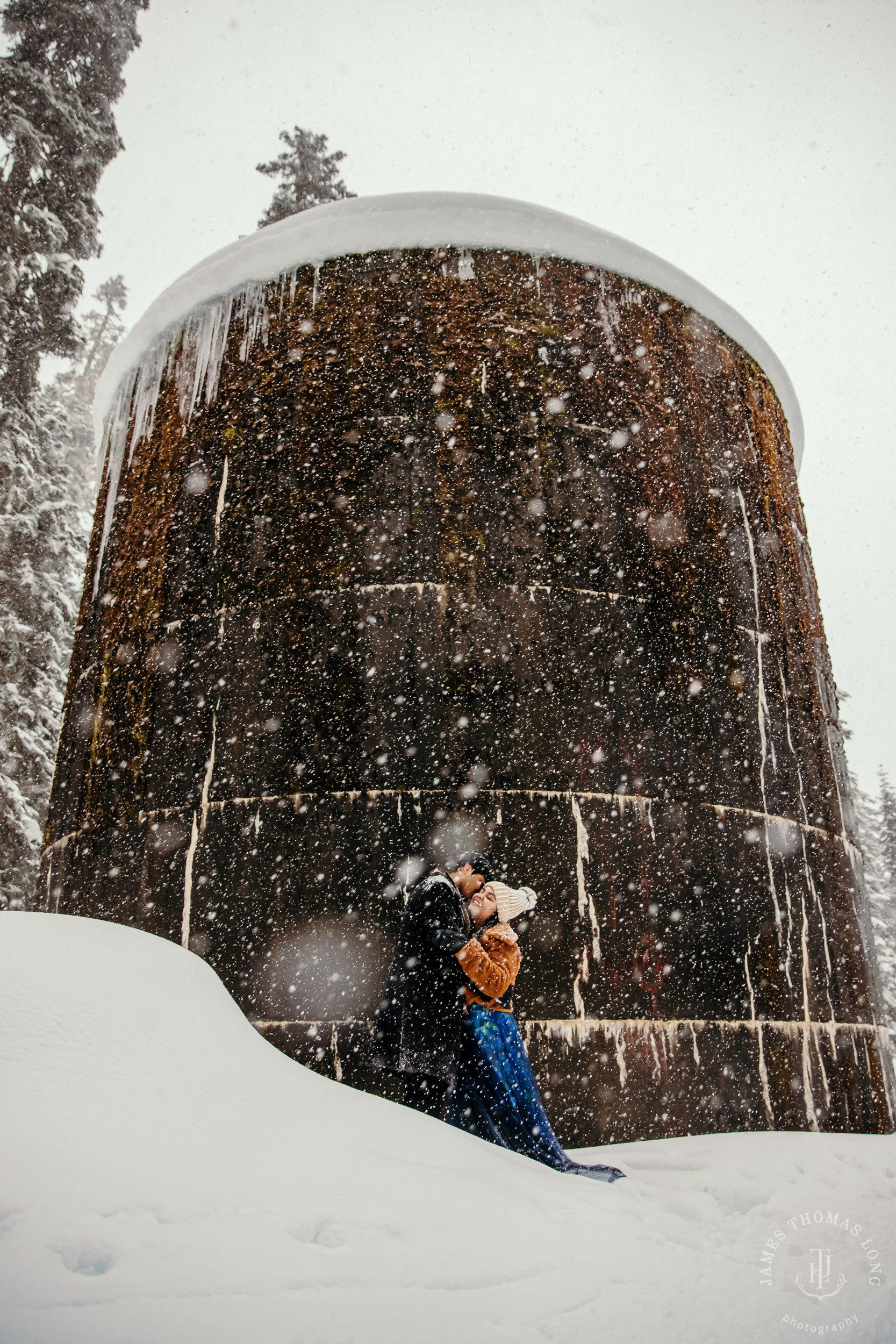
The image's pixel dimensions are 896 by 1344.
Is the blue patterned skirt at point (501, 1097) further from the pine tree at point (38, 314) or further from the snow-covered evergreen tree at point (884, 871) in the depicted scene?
the snow-covered evergreen tree at point (884, 871)

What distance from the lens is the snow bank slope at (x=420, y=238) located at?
5.15 meters

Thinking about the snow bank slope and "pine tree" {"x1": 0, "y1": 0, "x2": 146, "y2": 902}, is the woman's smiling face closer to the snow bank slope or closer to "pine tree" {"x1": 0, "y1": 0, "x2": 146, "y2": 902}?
the snow bank slope

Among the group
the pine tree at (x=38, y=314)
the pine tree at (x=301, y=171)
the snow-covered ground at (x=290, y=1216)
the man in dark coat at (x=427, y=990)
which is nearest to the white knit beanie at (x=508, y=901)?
the man in dark coat at (x=427, y=990)

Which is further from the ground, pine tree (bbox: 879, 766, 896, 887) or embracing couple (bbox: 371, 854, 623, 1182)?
pine tree (bbox: 879, 766, 896, 887)

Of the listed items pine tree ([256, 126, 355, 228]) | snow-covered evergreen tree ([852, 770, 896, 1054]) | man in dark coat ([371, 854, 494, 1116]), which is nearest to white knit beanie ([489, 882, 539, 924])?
man in dark coat ([371, 854, 494, 1116])

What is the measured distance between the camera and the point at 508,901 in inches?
136

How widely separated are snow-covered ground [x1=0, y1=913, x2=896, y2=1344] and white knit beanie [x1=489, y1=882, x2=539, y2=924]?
2.62ft

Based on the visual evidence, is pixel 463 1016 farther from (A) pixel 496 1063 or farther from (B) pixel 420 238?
(B) pixel 420 238

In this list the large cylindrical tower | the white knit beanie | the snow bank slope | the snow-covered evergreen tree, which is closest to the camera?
the white knit beanie

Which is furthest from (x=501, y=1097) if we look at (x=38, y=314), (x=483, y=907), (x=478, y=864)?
(x=38, y=314)

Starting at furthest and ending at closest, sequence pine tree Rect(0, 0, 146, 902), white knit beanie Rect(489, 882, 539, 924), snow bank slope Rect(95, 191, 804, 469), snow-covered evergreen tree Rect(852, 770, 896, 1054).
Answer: snow-covered evergreen tree Rect(852, 770, 896, 1054)
pine tree Rect(0, 0, 146, 902)
snow bank slope Rect(95, 191, 804, 469)
white knit beanie Rect(489, 882, 539, 924)

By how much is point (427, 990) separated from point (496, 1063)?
0.36 metres

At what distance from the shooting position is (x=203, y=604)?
467 cm

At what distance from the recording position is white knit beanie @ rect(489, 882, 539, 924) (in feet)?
11.3
